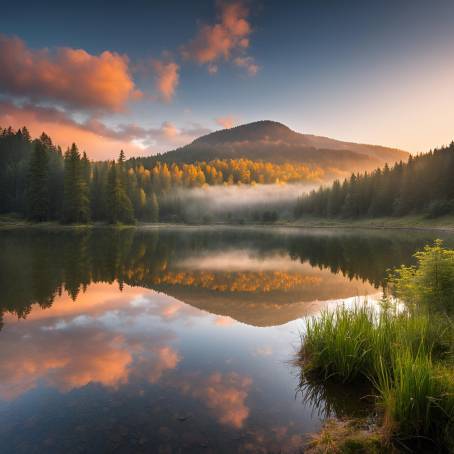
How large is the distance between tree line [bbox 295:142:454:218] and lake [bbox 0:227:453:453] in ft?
343

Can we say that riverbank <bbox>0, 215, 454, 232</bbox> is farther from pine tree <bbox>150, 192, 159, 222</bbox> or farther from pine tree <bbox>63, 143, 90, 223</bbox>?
pine tree <bbox>150, 192, 159, 222</bbox>

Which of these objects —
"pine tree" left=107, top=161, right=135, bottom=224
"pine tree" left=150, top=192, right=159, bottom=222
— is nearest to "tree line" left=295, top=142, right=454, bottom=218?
"pine tree" left=150, top=192, right=159, bottom=222

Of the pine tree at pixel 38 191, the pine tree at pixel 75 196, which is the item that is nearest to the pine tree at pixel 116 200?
the pine tree at pixel 75 196

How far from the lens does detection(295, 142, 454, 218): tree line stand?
353ft

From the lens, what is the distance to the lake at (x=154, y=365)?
663cm

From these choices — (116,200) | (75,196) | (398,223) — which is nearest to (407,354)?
(75,196)

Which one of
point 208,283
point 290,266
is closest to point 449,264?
point 208,283

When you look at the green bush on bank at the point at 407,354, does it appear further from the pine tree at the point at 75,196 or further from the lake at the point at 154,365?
the pine tree at the point at 75,196

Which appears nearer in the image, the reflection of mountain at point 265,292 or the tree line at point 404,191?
the reflection of mountain at point 265,292

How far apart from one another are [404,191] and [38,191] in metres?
117

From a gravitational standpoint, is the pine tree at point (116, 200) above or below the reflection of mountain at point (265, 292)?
above

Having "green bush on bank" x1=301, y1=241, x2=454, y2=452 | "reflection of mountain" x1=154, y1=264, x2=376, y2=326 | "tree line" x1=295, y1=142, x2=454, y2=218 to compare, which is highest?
"tree line" x1=295, y1=142, x2=454, y2=218

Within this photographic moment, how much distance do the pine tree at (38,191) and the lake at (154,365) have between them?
73.4 m

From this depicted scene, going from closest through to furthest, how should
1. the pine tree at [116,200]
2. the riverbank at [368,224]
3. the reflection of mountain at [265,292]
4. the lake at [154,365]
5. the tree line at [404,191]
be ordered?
the lake at [154,365], the reflection of mountain at [265,292], the riverbank at [368,224], the pine tree at [116,200], the tree line at [404,191]
